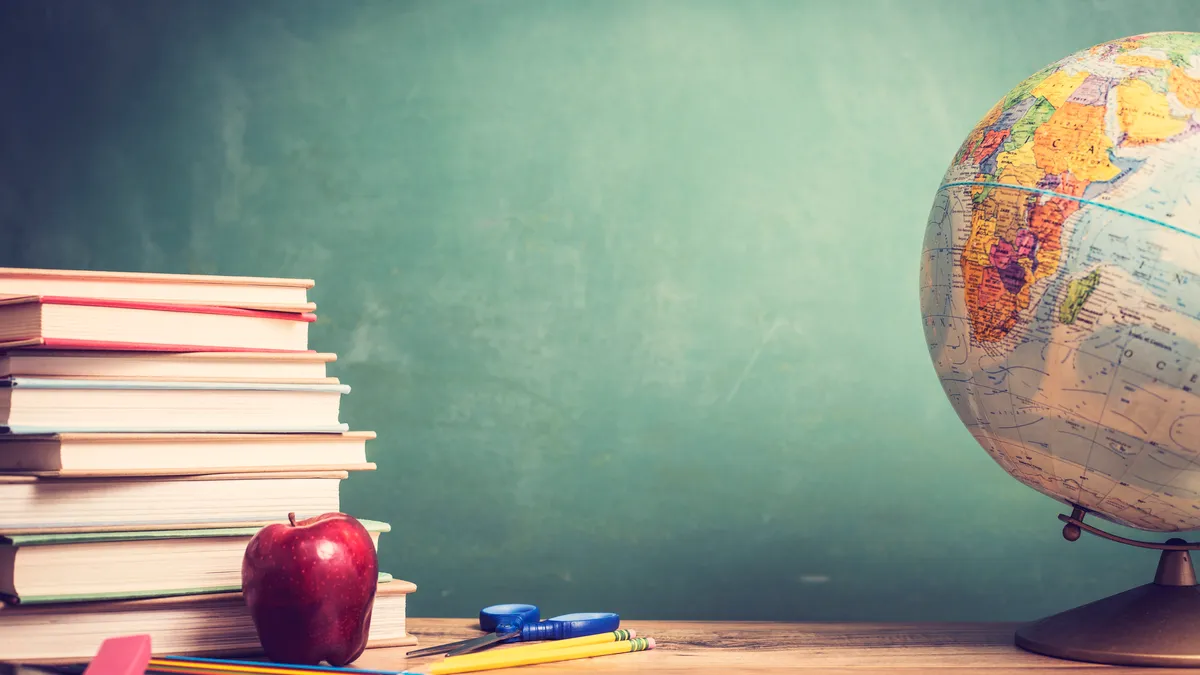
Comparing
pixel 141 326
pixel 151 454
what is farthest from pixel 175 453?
pixel 141 326

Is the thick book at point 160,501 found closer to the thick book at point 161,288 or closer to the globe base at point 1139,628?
the thick book at point 161,288

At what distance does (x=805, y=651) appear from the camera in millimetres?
1100

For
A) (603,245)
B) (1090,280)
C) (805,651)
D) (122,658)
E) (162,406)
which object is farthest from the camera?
(603,245)

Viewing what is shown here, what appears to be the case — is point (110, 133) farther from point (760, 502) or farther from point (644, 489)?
point (760, 502)

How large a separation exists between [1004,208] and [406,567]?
0.93m

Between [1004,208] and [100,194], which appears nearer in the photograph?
[1004,208]

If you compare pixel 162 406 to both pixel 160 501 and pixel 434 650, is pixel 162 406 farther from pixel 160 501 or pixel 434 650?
pixel 434 650

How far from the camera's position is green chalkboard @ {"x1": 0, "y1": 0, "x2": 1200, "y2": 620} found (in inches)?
56.2

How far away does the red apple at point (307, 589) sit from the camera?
902 millimetres

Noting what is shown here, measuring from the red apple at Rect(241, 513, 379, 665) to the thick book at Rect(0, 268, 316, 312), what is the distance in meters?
0.26

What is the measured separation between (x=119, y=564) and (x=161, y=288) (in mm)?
281

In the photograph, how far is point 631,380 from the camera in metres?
1.45

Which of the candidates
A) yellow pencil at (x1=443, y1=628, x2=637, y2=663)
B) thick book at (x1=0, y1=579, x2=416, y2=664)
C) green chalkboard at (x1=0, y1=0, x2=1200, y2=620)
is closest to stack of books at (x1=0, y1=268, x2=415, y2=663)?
thick book at (x1=0, y1=579, x2=416, y2=664)

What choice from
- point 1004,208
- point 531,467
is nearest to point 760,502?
point 531,467
